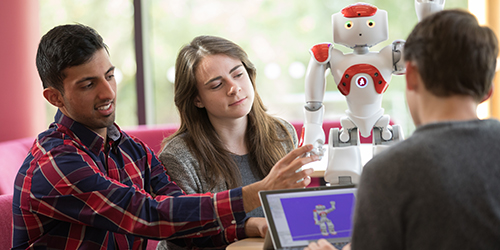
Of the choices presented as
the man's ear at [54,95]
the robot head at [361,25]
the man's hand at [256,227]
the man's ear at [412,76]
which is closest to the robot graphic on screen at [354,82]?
the robot head at [361,25]

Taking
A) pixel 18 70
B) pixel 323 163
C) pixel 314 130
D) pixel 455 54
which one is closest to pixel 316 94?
pixel 314 130

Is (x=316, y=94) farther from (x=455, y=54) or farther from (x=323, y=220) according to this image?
(x=455, y=54)

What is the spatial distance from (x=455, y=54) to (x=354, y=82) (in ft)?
2.08

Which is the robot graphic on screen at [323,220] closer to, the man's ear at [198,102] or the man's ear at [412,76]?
the man's ear at [412,76]

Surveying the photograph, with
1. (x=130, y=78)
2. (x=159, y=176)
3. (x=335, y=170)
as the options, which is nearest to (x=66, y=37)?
(x=159, y=176)

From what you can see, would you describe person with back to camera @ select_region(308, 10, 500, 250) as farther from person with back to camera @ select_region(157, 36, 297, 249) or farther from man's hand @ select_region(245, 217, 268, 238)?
person with back to camera @ select_region(157, 36, 297, 249)

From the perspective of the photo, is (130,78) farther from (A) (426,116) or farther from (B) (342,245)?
(A) (426,116)

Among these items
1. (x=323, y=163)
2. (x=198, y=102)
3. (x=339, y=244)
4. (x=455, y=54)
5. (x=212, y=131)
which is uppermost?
(x=455, y=54)

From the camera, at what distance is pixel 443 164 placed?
0.68 meters

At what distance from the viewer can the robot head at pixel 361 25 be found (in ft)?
4.37

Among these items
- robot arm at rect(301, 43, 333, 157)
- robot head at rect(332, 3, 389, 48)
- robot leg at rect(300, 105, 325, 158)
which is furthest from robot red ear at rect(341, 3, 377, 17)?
robot leg at rect(300, 105, 325, 158)

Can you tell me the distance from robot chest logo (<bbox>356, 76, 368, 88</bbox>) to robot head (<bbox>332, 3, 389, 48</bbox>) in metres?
0.10

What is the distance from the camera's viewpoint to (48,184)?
1.21m

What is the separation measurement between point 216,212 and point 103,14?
10.4 feet
